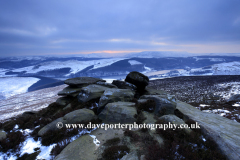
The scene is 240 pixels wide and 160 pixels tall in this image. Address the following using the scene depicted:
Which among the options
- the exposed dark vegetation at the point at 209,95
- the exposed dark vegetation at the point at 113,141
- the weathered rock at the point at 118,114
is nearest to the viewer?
the exposed dark vegetation at the point at 113,141

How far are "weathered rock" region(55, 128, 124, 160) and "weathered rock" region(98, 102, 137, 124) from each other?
1020 millimetres

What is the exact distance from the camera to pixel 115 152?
623 centimetres

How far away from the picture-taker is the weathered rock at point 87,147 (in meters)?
6.23

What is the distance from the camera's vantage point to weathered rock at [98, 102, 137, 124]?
366 inches

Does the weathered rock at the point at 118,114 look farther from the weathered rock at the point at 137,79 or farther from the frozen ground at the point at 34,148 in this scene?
the weathered rock at the point at 137,79

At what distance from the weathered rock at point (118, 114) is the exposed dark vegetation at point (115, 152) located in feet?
9.15

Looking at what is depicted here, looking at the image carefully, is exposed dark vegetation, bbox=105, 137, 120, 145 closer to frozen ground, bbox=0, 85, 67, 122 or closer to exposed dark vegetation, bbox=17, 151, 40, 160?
exposed dark vegetation, bbox=17, 151, 40, 160

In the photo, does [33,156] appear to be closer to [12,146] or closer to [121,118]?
[12,146]

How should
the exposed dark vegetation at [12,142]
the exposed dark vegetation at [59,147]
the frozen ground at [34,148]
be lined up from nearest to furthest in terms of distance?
the exposed dark vegetation at [59,147] → the frozen ground at [34,148] → the exposed dark vegetation at [12,142]

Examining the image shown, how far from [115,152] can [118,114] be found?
3.51m

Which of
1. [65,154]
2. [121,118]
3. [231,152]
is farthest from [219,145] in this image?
[65,154]

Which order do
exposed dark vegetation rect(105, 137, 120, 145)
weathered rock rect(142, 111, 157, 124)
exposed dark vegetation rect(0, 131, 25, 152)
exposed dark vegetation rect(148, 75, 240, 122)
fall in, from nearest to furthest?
1. exposed dark vegetation rect(105, 137, 120, 145)
2. exposed dark vegetation rect(0, 131, 25, 152)
3. weathered rock rect(142, 111, 157, 124)
4. exposed dark vegetation rect(148, 75, 240, 122)

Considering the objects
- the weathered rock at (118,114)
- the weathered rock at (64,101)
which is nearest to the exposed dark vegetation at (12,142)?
the weathered rock at (118,114)
